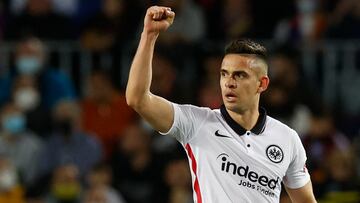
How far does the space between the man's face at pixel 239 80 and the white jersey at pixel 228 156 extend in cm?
15

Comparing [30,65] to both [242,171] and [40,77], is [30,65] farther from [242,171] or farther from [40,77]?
[242,171]

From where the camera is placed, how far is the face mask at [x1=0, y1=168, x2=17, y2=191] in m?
10.7

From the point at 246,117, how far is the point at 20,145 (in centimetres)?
556

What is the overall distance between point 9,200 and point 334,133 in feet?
11.0

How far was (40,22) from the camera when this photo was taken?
482 inches

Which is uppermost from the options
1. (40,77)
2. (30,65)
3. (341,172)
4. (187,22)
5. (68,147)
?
(187,22)

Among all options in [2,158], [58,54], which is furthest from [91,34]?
[2,158]

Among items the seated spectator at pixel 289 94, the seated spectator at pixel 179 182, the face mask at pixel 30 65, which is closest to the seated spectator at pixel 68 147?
the face mask at pixel 30 65

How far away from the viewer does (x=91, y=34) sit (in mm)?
12211

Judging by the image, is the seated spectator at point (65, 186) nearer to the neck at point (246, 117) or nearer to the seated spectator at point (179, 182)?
the seated spectator at point (179, 182)

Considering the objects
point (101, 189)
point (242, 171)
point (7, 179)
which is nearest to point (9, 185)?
point (7, 179)

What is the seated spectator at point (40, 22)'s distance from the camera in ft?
40.0

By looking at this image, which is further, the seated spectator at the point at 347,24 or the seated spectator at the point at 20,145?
the seated spectator at the point at 347,24

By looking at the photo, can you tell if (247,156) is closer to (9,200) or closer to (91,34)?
(9,200)
